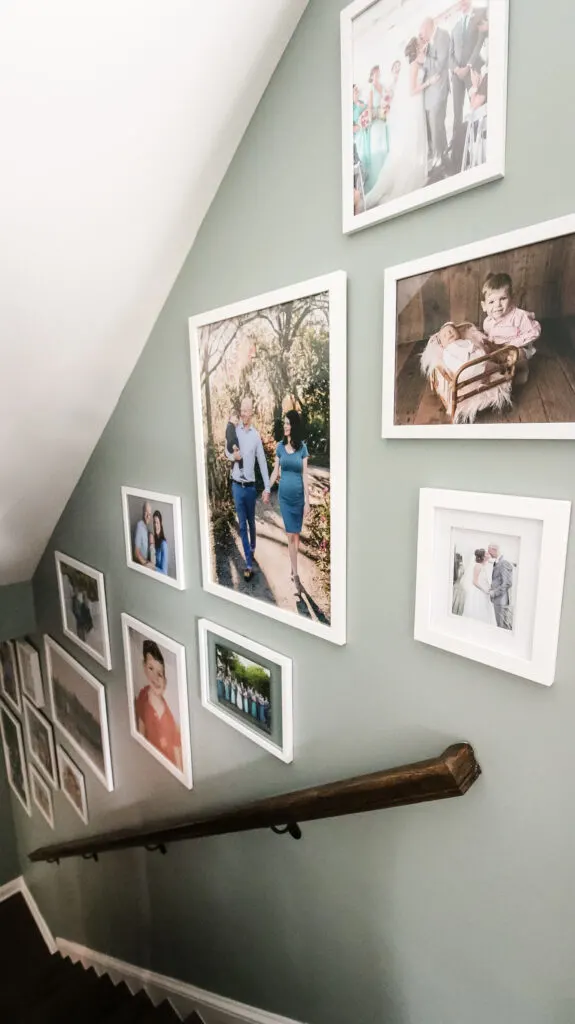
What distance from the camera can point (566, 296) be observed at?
0.60 meters

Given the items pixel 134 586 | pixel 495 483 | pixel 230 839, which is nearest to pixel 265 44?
pixel 495 483

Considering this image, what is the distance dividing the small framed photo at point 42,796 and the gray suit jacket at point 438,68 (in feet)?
11.4

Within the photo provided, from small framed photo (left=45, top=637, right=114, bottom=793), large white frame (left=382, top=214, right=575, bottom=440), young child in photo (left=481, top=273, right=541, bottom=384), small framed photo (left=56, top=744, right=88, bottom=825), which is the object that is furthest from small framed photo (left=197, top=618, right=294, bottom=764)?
small framed photo (left=56, top=744, right=88, bottom=825)

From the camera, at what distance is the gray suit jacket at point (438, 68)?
0.66m

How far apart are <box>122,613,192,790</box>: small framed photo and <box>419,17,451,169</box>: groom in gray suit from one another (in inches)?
50.7

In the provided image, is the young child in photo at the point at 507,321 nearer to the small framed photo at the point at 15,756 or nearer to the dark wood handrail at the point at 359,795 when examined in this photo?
the dark wood handrail at the point at 359,795

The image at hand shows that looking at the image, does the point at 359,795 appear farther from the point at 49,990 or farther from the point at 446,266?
the point at 49,990

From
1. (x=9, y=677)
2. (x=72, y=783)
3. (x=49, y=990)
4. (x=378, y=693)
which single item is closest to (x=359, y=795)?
(x=378, y=693)

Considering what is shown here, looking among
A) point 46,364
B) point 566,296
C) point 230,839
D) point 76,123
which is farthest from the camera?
point 230,839

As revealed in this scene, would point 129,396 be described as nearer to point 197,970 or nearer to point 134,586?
point 134,586

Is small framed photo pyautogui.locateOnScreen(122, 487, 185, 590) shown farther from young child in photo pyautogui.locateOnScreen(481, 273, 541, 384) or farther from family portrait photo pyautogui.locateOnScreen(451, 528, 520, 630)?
young child in photo pyautogui.locateOnScreen(481, 273, 541, 384)

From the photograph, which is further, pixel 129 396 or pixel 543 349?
pixel 129 396

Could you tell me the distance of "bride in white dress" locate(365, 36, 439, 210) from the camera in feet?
2.26

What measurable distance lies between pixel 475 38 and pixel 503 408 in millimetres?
466
